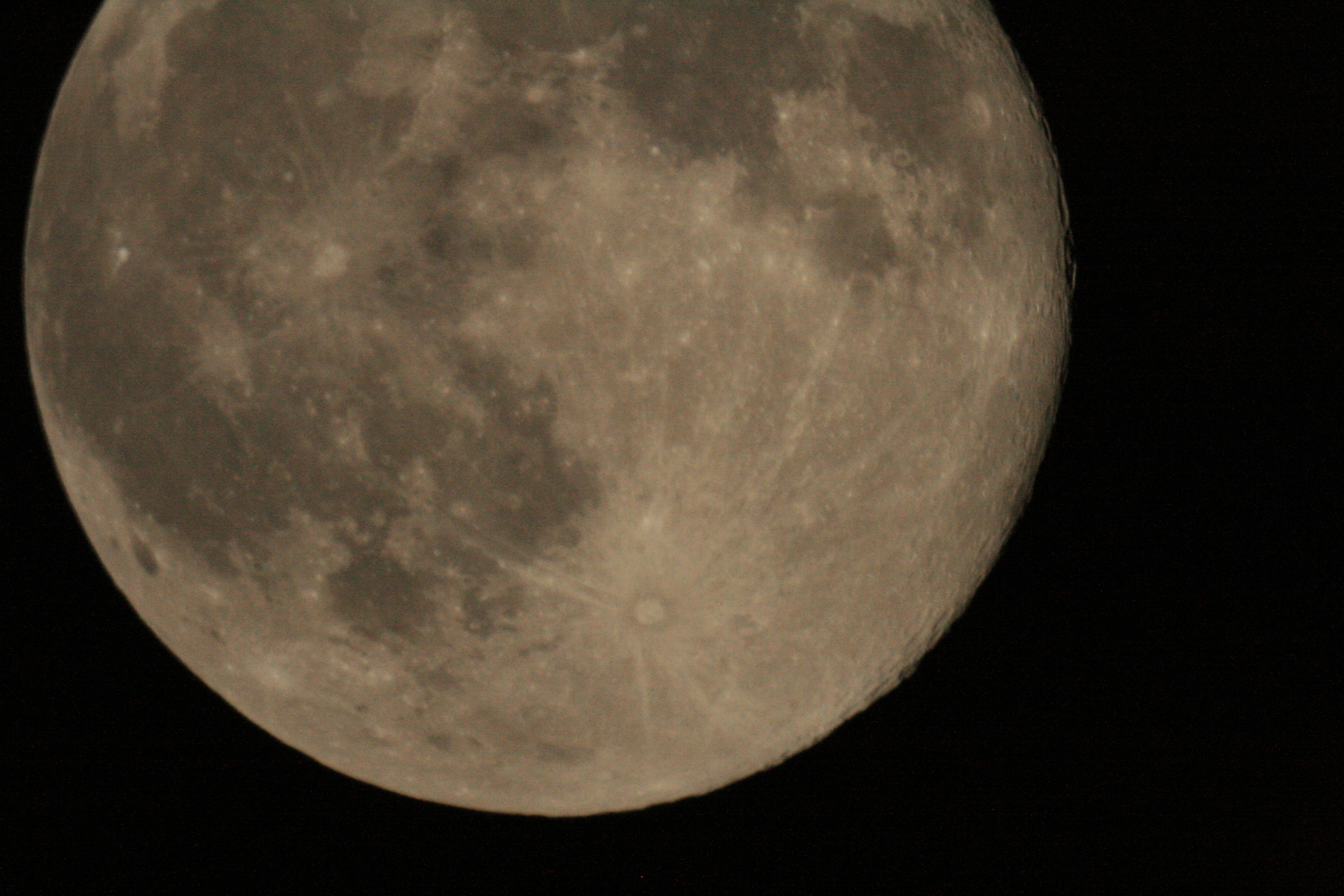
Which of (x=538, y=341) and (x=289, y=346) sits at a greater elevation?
(x=538, y=341)

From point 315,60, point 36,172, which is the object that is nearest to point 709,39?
point 315,60

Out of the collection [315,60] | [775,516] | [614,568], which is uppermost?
[315,60]

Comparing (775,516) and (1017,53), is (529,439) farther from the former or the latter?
(1017,53)
